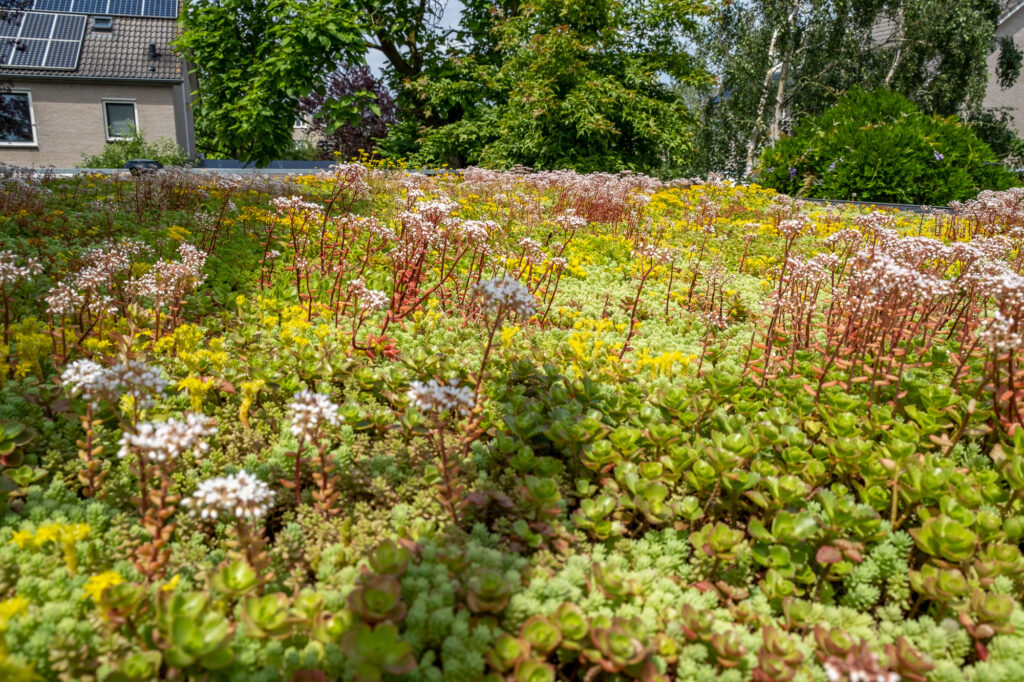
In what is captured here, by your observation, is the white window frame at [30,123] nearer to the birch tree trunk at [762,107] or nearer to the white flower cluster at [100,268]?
the white flower cluster at [100,268]

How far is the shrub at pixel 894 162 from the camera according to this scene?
11.3 meters

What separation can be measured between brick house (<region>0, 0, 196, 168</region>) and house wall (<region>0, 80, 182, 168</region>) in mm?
32

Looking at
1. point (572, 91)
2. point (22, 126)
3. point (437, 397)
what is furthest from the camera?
point (22, 126)

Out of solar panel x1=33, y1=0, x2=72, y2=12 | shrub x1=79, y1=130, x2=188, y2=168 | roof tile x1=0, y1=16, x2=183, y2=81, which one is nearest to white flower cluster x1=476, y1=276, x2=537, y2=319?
shrub x1=79, y1=130, x2=188, y2=168

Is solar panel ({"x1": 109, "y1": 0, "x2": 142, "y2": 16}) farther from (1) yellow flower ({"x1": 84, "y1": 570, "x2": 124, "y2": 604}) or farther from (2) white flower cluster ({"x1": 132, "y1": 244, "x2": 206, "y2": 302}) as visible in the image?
(1) yellow flower ({"x1": 84, "y1": 570, "x2": 124, "y2": 604})

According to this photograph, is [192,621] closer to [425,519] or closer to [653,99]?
[425,519]

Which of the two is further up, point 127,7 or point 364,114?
point 127,7

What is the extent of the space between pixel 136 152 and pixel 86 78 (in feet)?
11.2

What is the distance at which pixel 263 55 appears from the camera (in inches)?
635

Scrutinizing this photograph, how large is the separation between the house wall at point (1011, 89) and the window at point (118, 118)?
3496 cm

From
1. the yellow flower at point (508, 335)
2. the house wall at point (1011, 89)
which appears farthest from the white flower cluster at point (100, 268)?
the house wall at point (1011, 89)

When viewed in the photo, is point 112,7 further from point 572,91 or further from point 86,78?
point 572,91

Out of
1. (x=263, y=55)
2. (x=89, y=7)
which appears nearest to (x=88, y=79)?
(x=89, y=7)

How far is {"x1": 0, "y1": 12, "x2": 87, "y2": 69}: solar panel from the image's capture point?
21609mm
